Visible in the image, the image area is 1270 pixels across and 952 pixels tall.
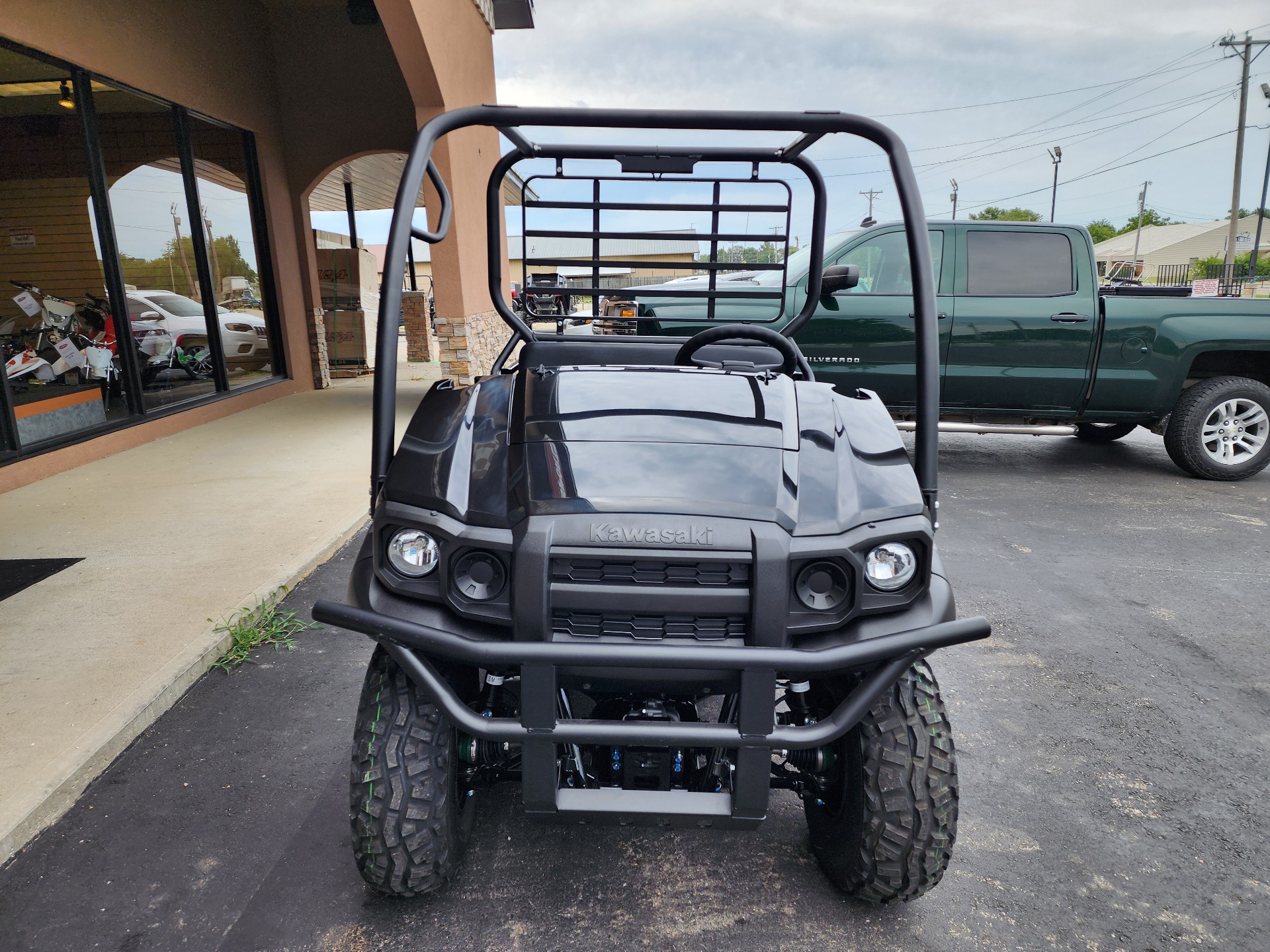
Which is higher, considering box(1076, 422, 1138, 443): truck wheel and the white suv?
the white suv

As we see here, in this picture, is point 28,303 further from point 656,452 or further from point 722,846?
point 722,846

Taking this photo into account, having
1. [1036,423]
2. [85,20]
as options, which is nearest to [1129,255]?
[1036,423]

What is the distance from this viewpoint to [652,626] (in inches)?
62.9

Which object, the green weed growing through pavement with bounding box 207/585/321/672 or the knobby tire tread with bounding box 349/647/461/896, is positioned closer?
the knobby tire tread with bounding box 349/647/461/896

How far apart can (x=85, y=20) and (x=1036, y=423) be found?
332 inches

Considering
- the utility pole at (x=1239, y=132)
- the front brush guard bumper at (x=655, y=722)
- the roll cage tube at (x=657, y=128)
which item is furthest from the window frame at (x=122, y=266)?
the utility pole at (x=1239, y=132)

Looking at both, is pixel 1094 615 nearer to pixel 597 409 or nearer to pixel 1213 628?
pixel 1213 628

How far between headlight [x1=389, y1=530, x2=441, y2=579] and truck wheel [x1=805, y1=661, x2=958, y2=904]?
1.01 meters

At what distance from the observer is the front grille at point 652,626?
159cm

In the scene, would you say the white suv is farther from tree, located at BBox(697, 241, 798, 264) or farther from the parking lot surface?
tree, located at BBox(697, 241, 798, 264)

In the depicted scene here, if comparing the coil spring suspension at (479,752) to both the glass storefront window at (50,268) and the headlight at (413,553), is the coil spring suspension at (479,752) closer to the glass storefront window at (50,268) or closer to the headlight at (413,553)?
the headlight at (413,553)

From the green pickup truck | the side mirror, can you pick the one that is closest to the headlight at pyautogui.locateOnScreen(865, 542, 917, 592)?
the side mirror

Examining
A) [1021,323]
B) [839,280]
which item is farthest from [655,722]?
[1021,323]

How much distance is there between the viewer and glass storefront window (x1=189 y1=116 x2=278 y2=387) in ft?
27.8
